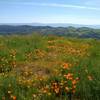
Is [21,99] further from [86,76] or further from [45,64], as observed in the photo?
[45,64]

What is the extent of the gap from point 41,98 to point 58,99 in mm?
362

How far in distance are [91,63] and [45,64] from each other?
2256 millimetres

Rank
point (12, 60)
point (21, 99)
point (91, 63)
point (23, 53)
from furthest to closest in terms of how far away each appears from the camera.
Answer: point (23, 53) → point (12, 60) → point (91, 63) → point (21, 99)

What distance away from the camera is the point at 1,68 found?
30.8 ft

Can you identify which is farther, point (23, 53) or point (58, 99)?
point (23, 53)

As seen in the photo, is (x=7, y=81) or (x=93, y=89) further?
(x=7, y=81)

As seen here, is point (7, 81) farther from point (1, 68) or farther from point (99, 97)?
point (1, 68)

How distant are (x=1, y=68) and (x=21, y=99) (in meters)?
4.14

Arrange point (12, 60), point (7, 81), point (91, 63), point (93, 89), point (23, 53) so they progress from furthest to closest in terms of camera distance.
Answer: point (23, 53) → point (12, 60) → point (91, 63) → point (7, 81) → point (93, 89)

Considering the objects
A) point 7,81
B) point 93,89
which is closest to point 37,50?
point 7,81

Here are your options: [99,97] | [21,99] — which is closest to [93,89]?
[99,97]

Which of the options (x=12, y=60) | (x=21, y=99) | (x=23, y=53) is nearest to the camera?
(x=21, y=99)

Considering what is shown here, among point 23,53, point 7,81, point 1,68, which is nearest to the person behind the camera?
point 7,81

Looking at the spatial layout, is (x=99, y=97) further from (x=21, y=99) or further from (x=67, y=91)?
(x=21, y=99)
